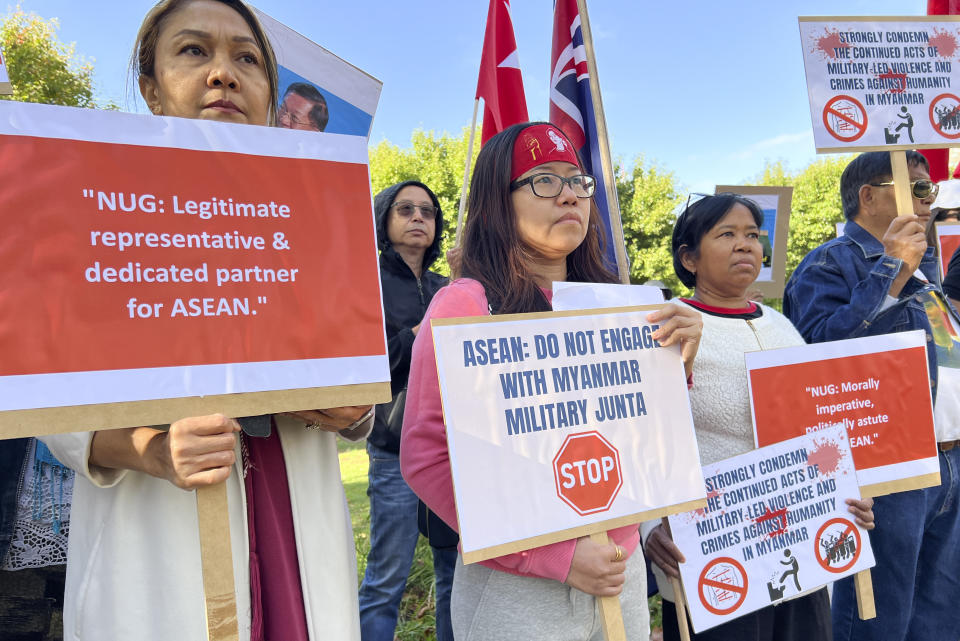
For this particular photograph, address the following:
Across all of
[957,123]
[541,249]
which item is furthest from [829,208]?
[541,249]

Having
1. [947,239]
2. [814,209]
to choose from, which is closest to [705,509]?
[947,239]

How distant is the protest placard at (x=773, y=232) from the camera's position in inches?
169

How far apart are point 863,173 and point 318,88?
266 centimetres

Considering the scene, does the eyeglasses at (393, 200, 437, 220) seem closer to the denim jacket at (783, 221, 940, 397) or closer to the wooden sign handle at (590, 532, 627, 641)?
the denim jacket at (783, 221, 940, 397)

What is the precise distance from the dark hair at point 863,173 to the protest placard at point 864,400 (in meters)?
0.91

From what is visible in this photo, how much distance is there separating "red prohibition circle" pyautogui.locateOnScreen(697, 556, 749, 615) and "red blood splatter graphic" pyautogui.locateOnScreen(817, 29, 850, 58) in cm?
206

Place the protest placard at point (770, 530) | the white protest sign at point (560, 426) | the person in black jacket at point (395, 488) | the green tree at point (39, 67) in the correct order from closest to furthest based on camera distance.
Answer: the white protest sign at point (560, 426) < the protest placard at point (770, 530) < the person in black jacket at point (395, 488) < the green tree at point (39, 67)

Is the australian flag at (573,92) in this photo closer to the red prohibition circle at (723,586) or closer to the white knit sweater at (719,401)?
the white knit sweater at (719,401)

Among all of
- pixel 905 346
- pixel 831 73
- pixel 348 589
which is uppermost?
pixel 831 73

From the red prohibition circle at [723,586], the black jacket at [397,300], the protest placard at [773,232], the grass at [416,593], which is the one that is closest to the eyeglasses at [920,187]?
the protest placard at [773,232]

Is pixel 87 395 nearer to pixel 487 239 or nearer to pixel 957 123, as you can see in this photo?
pixel 487 239

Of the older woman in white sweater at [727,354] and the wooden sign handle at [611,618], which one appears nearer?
the wooden sign handle at [611,618]

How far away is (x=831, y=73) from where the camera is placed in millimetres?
2471

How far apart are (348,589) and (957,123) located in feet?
9.93
